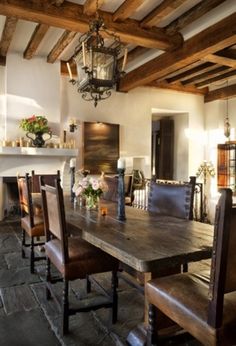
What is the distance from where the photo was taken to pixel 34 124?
18.8ft

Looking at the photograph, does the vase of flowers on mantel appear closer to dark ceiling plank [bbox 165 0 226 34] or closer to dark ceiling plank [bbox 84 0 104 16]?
dark ceiling plank [bbox 84 0 104 16]

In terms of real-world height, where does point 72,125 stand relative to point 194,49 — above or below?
below

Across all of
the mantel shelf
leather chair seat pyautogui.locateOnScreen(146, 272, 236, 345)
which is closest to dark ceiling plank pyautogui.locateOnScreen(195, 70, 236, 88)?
the mantel shelf

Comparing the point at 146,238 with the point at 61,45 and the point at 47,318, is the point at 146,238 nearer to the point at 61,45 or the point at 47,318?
the point at 47,318

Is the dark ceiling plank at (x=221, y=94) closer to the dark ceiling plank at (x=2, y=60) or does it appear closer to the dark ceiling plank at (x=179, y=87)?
the dark ceiling plank at (x=179, y=87)

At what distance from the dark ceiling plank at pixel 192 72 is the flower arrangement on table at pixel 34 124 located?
3232 millimetres

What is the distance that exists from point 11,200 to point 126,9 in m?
4.11

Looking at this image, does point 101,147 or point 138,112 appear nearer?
point 101,147

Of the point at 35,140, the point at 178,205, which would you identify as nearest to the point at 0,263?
the point at 178,205

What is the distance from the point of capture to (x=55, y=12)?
381 cm

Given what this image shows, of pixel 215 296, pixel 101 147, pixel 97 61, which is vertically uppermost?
pixel 97 61

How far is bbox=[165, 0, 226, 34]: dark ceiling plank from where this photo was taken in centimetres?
391

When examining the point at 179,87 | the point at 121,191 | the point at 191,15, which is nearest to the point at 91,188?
the point at 121,191

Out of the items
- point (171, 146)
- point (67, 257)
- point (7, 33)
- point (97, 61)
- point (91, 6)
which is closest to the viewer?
point (67, 257)
